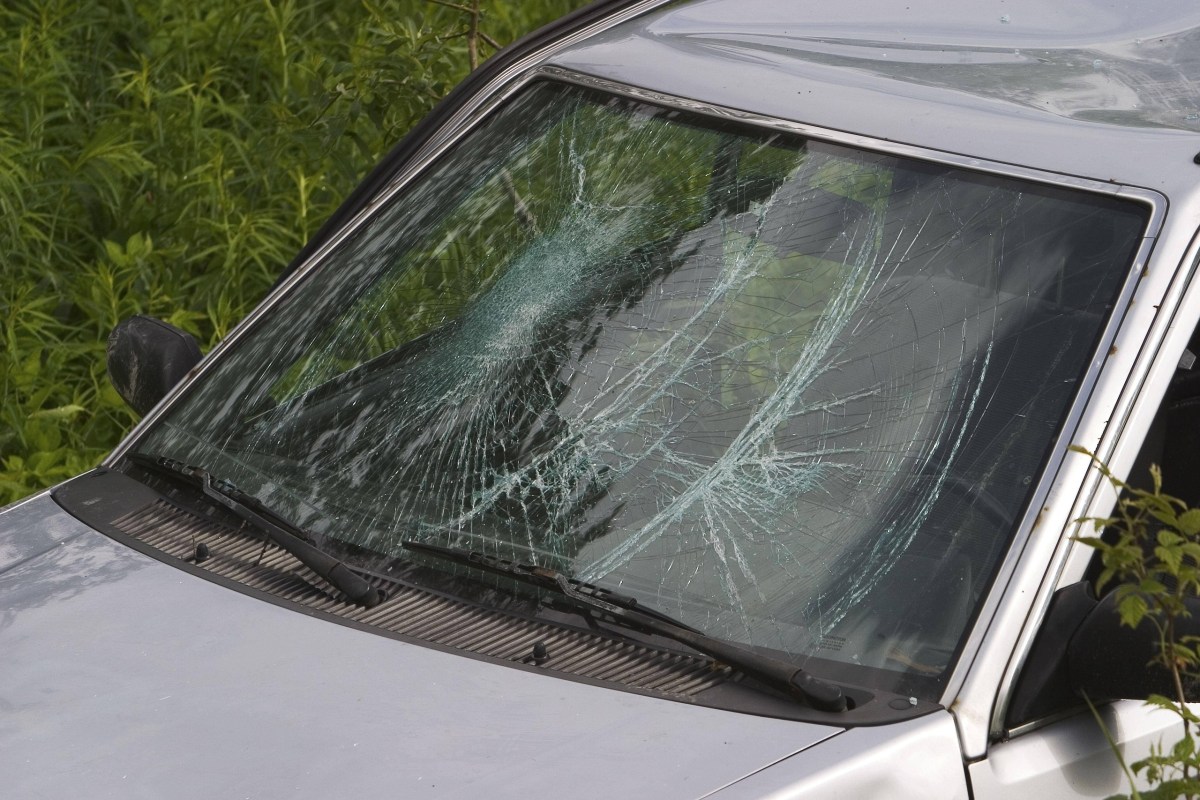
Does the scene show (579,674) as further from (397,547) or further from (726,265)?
(726,265)

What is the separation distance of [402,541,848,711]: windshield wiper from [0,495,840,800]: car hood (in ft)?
0.15

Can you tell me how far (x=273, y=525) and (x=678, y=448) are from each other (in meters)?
0.57

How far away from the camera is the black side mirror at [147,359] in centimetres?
264

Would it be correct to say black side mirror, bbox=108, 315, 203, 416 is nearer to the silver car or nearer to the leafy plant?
the silver car

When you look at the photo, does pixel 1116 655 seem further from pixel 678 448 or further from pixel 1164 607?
pixel 678 448

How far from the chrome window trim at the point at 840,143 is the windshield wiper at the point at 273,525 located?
15 cm

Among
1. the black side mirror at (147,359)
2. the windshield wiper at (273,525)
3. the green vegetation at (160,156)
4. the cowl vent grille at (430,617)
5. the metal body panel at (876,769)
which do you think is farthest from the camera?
the green vegetation at (160,156)

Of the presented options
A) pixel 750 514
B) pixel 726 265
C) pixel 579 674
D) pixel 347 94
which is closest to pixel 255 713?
pixel 579 674

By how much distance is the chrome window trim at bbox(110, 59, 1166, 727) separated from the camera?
1.77 m

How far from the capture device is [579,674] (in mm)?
1851

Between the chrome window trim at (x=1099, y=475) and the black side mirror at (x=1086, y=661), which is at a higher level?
the chrome window trim at (x=1099, y=475)

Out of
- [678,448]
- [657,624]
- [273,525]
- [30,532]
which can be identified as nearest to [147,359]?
[30,532]

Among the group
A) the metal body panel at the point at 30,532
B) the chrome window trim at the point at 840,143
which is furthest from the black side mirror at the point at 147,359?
the metal body panel at the point at 30,532

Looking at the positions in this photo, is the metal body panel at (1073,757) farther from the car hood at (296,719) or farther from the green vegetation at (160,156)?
the green vegetation at (160,156)
